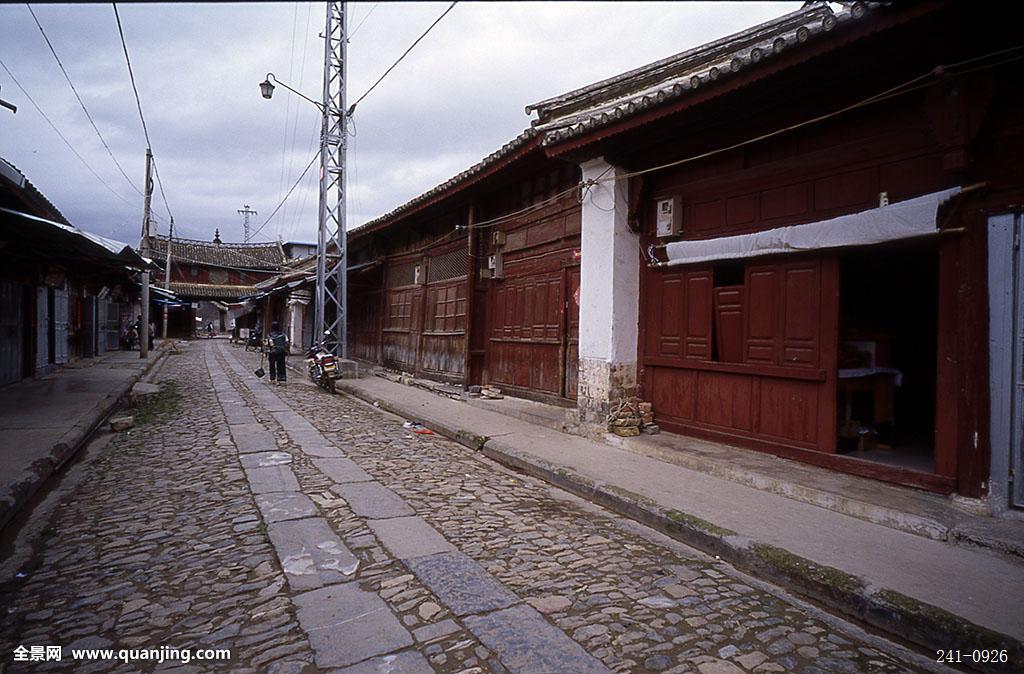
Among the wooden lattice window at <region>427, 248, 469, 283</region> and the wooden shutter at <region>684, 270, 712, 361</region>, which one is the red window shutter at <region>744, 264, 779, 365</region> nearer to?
the wooden shutter at <region>684, 270, 712, 361</region>

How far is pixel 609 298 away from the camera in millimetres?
7176

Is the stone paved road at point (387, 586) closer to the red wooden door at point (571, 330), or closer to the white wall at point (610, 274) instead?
the white wall at point (610, 274)

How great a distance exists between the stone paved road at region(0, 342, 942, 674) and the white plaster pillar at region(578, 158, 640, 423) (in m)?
2.04

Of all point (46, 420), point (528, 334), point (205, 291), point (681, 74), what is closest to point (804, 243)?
point (681, 74)

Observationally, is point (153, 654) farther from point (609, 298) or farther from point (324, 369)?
point (324, 369)

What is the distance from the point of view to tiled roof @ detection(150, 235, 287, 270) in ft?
161

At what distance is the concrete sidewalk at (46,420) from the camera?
5031mm

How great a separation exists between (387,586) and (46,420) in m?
7.01

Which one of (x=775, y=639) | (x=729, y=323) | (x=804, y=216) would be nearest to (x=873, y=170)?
(x=804, y=216)

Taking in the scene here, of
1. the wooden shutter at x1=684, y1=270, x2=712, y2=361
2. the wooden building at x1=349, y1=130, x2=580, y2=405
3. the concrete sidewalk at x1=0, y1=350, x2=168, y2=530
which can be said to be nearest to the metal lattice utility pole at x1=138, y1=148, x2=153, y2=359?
the concrete sidewalk at x1=0, y1=350, x2=168, y2=530

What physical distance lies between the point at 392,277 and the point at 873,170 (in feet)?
43.6

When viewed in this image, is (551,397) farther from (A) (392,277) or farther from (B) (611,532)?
(A) (392,277)

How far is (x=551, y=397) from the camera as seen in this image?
9.41 m

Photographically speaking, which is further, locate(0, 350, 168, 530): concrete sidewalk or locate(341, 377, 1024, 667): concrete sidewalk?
locate(0, 350, 168, 530): concrete sidewalk
